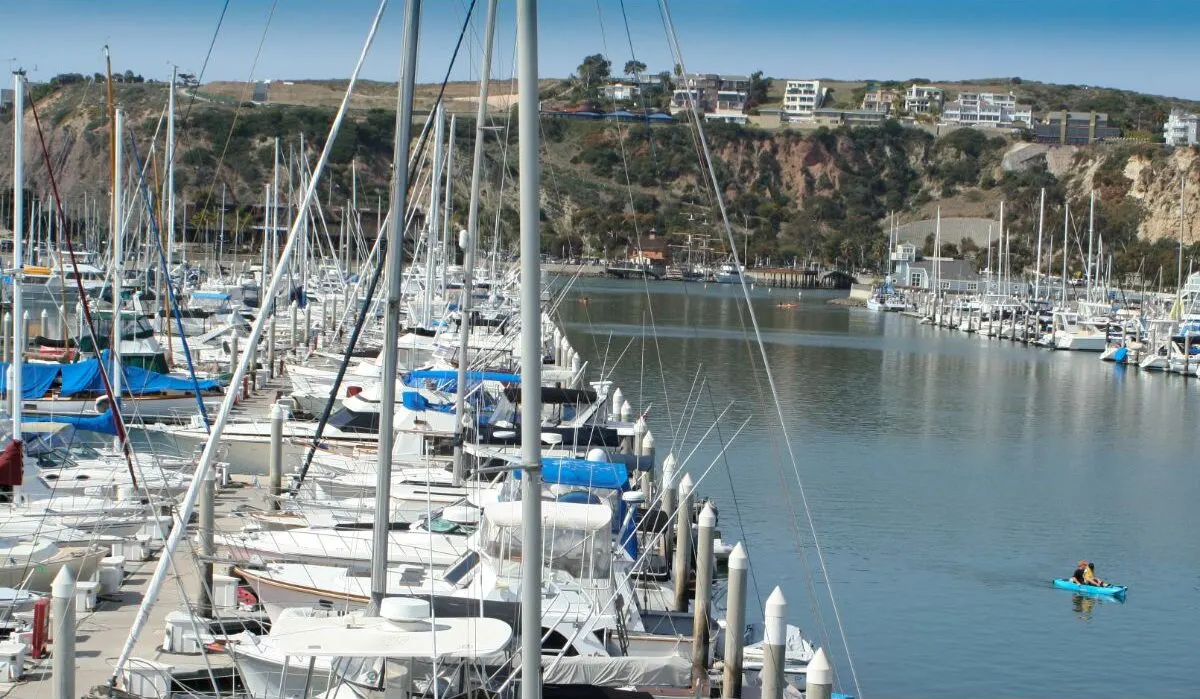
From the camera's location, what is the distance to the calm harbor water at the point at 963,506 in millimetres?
21812

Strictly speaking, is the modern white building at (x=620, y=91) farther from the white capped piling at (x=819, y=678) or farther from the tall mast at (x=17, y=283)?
the tall mast at (x=17, y=283)

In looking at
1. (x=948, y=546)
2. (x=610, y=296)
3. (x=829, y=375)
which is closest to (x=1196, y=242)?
(x=610, y=296)

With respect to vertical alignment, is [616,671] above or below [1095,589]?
above

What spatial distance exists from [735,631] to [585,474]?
195 inches

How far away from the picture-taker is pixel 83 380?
32875 millimetres

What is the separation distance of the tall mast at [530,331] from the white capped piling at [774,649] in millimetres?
4838

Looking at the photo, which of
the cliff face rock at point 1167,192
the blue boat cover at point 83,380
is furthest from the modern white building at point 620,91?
the cliff face rock at point 1167,192

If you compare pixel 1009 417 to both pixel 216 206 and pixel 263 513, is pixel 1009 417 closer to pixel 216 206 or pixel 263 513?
pixel 263 513

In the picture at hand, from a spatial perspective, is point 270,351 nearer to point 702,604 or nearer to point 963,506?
point 963,506

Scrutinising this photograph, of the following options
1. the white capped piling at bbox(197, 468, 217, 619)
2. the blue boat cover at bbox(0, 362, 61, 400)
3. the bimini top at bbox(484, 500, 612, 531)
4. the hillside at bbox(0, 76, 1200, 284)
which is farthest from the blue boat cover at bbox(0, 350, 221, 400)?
the hillside at bbox(0, 76, 1200, 284)

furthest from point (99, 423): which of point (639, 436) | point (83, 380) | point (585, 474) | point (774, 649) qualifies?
point (774, 649)

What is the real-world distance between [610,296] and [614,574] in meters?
101

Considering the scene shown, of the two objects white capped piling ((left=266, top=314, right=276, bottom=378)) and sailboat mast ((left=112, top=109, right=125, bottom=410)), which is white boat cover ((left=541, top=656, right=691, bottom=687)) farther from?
white capped piling ((left=266, top=314, right=276, bottom=378))

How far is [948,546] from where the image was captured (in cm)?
2892
